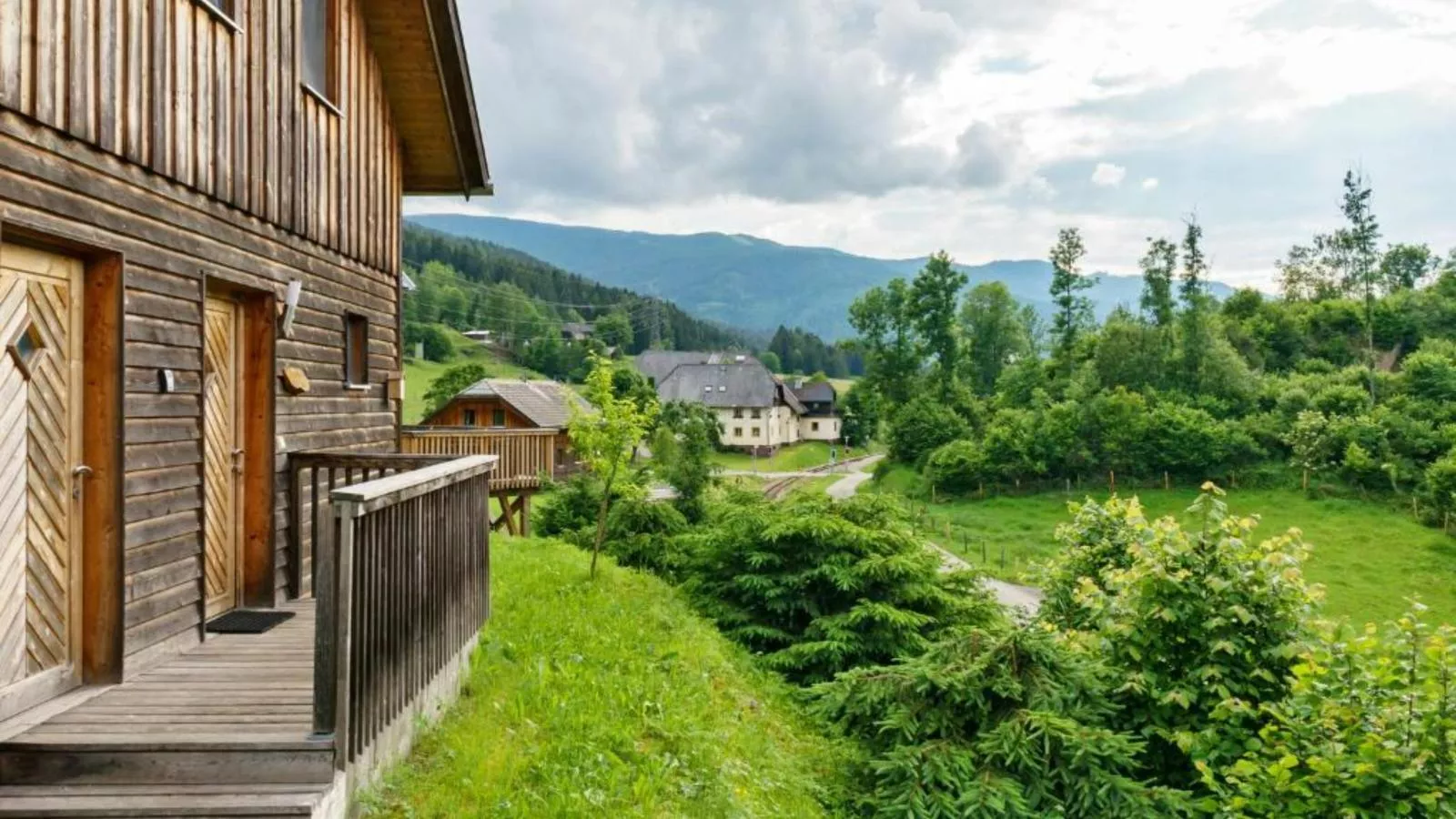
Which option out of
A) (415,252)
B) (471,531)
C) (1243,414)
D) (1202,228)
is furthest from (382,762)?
(415,252)

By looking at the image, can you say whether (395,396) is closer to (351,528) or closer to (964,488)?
(351,528)

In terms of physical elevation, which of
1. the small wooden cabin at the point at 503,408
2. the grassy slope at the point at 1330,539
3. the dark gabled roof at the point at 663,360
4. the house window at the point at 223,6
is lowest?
the grassy slope at the point at 1330,539

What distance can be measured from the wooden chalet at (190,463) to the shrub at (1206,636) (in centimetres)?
520

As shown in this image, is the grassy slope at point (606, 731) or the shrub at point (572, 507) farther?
the shrub at point (572, 507)

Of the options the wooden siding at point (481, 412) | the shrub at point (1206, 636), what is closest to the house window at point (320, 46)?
the shrub at point (1206, 636)

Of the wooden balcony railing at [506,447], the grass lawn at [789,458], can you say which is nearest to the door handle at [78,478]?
the wooden balcony railing at [506,447]

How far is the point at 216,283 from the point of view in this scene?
252 inches

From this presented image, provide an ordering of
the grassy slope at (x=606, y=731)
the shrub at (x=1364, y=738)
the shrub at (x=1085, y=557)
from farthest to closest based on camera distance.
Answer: the shrub at (x=1085, y=557)
the grassy slope at (x=606, y=731)
the shrub at (x=1364, y=738)

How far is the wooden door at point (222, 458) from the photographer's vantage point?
21.1ft

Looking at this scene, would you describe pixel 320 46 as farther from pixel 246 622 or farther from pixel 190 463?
pixel 246 622

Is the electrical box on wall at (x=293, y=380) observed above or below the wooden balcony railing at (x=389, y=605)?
above

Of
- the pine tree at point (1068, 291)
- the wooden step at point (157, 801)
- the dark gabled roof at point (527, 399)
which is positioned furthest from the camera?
the pine tree at point (1068, 291)

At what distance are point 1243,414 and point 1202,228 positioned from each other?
1216cm

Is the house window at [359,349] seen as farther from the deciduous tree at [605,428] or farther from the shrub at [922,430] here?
the shrub at [922,430]
